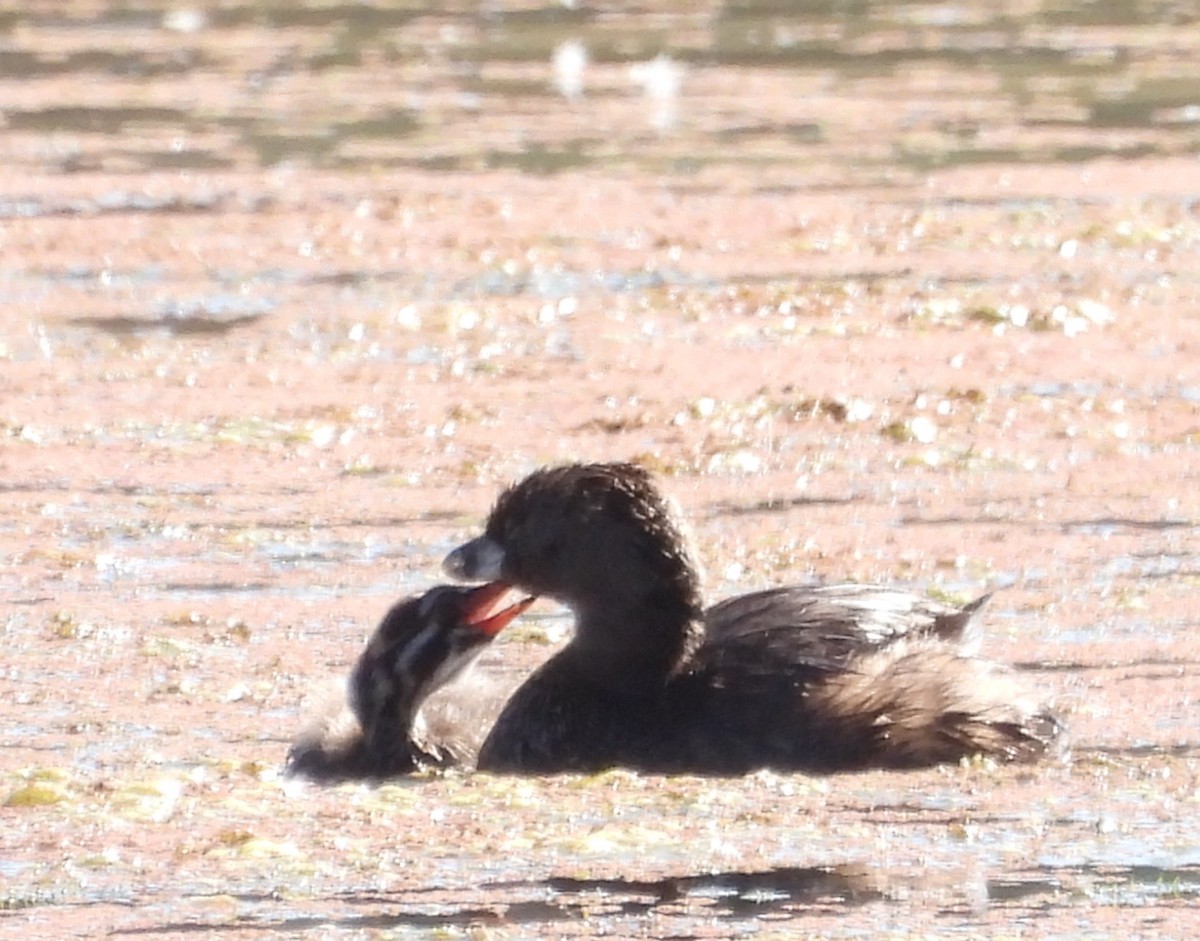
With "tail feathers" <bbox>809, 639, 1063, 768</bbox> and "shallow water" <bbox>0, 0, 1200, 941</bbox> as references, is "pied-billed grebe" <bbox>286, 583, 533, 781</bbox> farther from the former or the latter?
"tail feathers" <bbox>809, 639, 1063, 768</bbox>

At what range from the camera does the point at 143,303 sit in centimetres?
1533

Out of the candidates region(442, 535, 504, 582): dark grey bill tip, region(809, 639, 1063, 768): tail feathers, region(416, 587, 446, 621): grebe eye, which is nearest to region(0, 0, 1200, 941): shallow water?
region(809, 639, 1063, 768): tail feathers

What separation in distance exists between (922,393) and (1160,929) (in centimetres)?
695

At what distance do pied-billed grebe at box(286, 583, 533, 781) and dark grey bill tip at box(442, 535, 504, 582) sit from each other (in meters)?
0.05

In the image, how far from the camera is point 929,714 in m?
7.72

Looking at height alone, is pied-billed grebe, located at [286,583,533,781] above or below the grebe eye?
below

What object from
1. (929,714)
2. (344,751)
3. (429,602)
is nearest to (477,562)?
(429,602)

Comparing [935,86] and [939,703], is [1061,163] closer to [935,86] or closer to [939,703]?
[935,86]

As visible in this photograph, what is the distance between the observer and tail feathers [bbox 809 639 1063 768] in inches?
303

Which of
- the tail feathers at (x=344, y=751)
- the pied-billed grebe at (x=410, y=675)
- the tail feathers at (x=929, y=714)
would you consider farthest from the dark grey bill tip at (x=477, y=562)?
the tail feathers at (x=929, y=714)

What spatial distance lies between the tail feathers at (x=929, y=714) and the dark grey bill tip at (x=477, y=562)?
1.02m

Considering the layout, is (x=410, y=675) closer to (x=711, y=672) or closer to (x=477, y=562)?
(x=477, y=562)

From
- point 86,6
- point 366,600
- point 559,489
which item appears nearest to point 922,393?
point 366,600

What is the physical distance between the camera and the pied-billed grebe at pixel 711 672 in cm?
772
